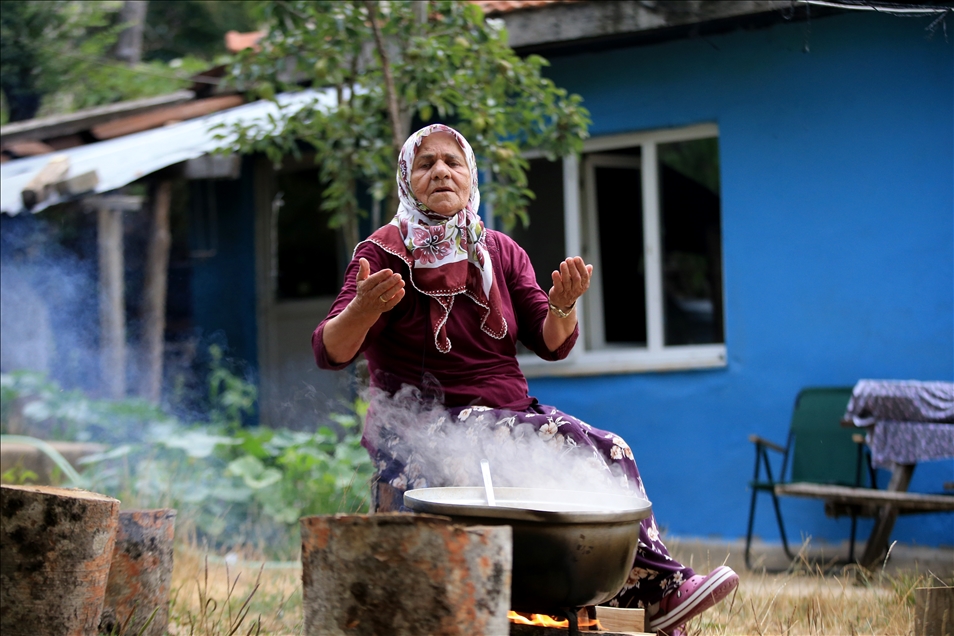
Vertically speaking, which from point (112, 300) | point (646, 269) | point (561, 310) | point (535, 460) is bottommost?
point (535, 460)

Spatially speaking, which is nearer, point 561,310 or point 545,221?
point 561,310

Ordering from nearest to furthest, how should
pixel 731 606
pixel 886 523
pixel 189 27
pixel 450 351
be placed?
1. pixel 450 351
2. pixel 731 606
3. pixel 886 523
4. pixel 189 27

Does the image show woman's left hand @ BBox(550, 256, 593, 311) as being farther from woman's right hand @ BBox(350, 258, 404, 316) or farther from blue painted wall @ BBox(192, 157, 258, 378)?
blue painted wall @ BBox(192, 157, 258, 378)

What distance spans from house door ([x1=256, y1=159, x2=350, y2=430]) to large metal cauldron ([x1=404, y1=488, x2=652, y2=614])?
6003 mm

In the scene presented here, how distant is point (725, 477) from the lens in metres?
6.54

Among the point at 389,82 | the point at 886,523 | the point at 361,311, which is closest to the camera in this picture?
the point at 361,311

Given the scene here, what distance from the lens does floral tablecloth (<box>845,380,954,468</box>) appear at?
513 centimetres

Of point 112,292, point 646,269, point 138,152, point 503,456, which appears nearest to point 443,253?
point 503,456

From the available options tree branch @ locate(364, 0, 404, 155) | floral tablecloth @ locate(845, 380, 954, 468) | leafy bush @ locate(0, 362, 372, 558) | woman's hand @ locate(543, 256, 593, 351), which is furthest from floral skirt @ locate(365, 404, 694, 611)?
floral tablecloth @ locate(845, 380, 954, 468)

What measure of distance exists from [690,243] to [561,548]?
512 centimetres

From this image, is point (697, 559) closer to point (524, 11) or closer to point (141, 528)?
point (141, 528)

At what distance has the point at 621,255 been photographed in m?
7.29

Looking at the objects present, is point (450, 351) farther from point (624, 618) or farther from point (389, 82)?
point (389, 82)

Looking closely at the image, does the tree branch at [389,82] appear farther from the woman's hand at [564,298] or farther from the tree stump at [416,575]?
the tree stump at [416,575]
